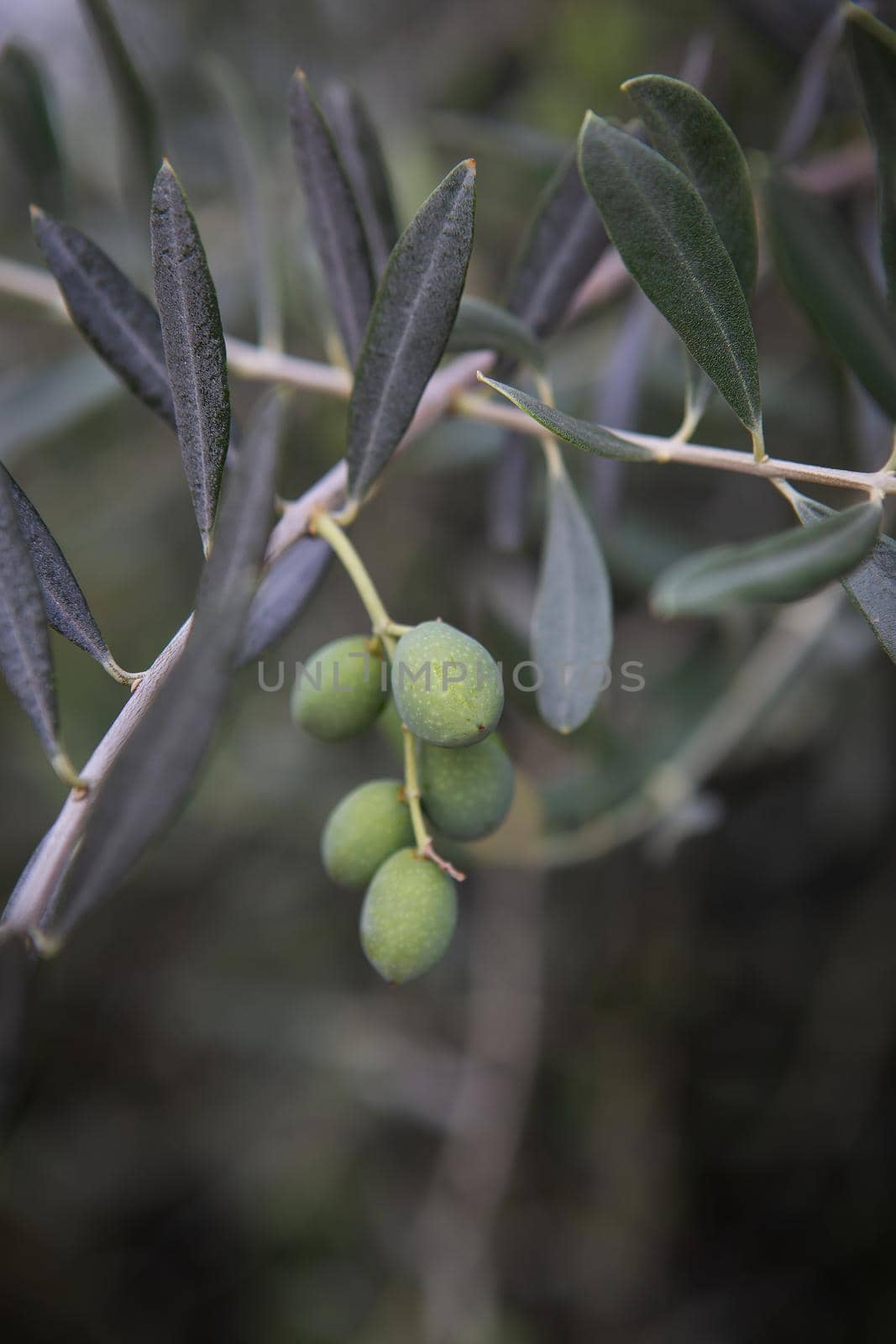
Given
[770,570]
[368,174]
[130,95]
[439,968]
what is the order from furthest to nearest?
[439,968] → [130,95] → [368,174] → [770,570]

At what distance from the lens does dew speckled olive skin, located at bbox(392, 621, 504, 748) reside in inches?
32.9

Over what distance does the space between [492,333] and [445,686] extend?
0.46m

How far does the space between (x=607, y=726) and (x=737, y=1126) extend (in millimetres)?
1715

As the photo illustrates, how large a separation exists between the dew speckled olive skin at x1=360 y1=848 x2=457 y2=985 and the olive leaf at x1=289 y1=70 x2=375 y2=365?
66cm

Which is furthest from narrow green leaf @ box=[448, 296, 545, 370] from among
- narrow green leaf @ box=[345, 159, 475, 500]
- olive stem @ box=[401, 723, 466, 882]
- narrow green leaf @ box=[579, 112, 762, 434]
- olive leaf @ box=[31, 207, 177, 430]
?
olive stem @ box=[401, 723, 466, 882]

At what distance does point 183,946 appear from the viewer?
10.3 ft

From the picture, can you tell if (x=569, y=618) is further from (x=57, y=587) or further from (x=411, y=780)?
(x=57, y=587)

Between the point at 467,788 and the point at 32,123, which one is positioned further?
the point at 32,123

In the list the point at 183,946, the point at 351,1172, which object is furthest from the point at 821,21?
the point at 351,1172

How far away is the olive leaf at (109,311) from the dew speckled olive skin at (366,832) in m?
0.46

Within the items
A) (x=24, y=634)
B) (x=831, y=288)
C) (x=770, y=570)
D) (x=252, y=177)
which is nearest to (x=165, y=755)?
(x=24, y=634)

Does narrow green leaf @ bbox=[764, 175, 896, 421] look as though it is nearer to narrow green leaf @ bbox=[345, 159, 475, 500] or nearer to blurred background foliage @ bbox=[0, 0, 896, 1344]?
narrow green leaf @ bbox=[345, 159, 475, 500]

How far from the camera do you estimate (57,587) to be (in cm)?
95

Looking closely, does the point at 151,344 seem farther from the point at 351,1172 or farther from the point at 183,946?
the point at 351,1172
